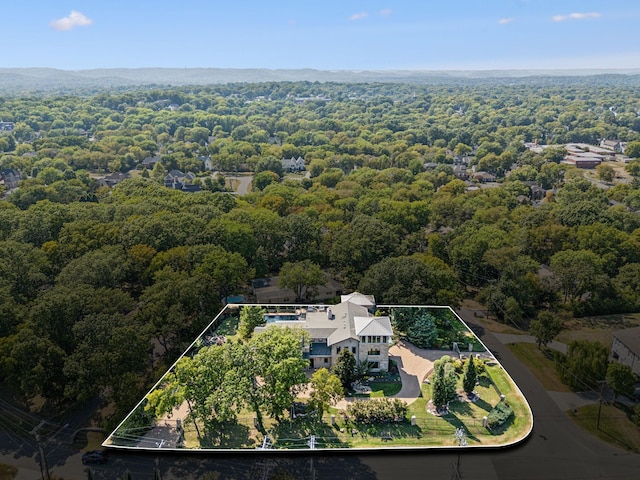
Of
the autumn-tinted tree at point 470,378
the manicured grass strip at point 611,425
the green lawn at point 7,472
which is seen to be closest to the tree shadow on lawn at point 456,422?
the autumn-tinted tree at point 470,378

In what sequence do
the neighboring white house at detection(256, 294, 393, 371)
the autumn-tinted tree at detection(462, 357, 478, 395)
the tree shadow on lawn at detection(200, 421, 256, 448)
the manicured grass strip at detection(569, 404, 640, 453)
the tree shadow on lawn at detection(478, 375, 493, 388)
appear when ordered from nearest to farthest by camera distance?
the tree shadow on lawn at detection(200, 421, 256, 448), the manicured grass strip at detection(569, 404, 640, 453), the autumn-tinted tree at detection(462, 357, 478, 395), the tree shadow on lawn at detection(478, 375, 493, 388), the neighboring white house at detection(256, 294, 393, 371)

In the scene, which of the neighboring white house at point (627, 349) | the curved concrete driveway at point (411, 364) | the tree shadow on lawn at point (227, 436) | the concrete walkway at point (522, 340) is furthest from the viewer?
the concrete walkway at point (522, 340)

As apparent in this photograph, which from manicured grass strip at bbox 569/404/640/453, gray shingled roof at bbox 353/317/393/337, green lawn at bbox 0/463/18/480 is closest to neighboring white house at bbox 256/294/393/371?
gray shingled roof at bbox 353/317/393/337

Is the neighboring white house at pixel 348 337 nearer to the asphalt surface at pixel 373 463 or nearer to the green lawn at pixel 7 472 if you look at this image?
the asphalt surface at pixel 373 463

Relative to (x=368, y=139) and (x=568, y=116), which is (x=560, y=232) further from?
(x=568, y=116)

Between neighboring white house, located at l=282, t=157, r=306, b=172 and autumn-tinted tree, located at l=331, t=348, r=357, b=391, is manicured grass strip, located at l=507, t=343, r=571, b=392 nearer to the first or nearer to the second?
autumn-tinted tree, located at l=331, t=348, r=357, b=391

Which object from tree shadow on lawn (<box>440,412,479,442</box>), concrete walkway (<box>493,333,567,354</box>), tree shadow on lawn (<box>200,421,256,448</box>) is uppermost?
tree shadow on lawn (<box>440,412,479,442</box>)

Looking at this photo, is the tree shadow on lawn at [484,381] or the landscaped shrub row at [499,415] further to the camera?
the tree shadow on lawn at [484,381]
